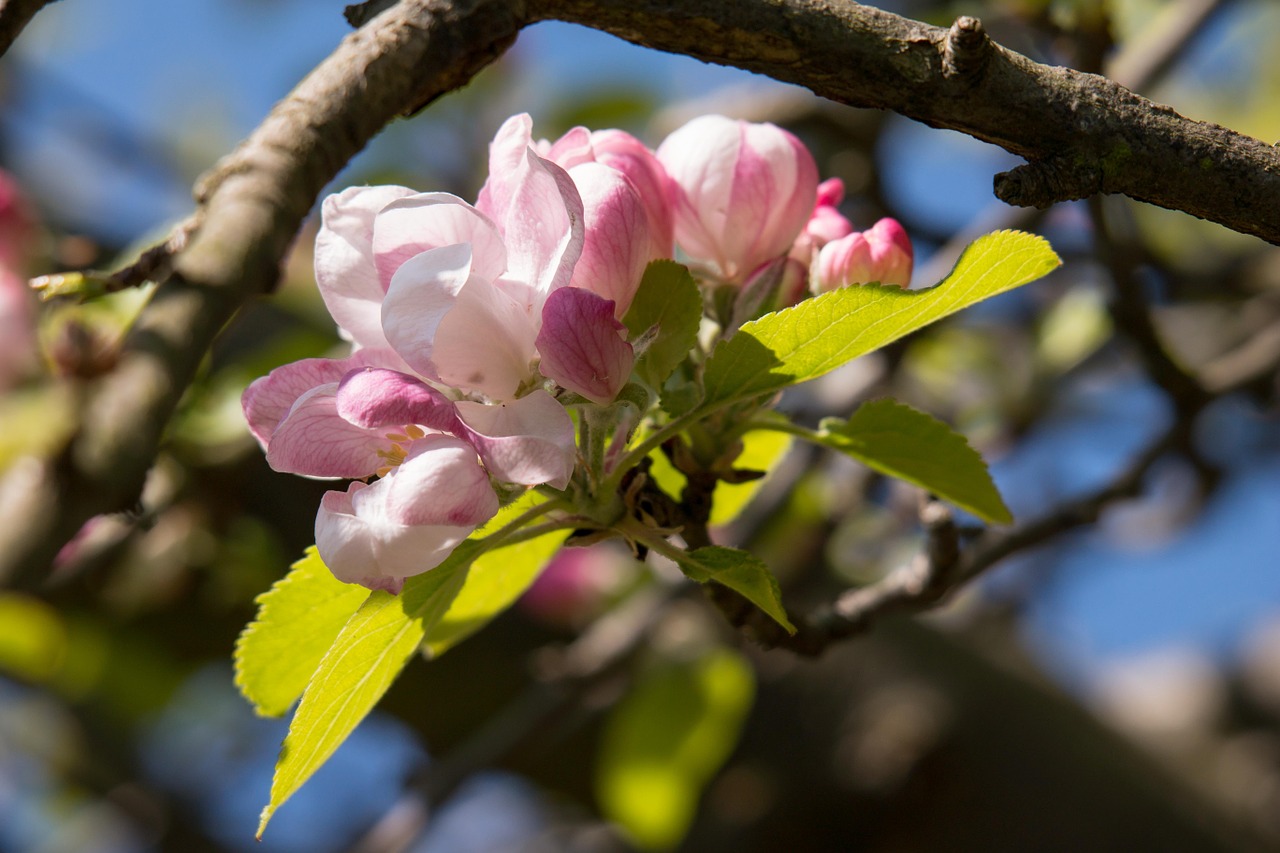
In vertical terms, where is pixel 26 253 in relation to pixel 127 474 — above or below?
below

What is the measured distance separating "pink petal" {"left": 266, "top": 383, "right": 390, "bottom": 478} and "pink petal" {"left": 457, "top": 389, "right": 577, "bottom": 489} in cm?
6


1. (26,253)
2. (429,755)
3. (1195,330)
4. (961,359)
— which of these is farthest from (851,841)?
(26,253)

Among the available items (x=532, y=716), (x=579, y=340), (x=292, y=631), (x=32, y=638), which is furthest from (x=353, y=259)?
(x=32, y=638)

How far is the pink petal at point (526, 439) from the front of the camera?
638 mm

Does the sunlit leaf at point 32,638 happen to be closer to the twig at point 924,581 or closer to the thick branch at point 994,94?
the twig at point 924,581

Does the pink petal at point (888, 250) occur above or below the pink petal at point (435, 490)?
above

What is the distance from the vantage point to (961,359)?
2.61 meters

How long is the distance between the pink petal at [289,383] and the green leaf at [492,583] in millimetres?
225

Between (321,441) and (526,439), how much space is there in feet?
0.42

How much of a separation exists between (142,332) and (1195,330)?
2.96m

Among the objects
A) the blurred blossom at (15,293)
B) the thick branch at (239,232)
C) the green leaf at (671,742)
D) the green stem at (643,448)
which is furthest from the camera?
the green leaf at (671,742)

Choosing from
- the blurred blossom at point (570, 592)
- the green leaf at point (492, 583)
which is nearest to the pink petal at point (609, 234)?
the green leaf at point (492, 583)

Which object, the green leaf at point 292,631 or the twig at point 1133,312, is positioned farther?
the twig at point 1133,312

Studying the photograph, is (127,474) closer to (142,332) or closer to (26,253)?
(142,332)
